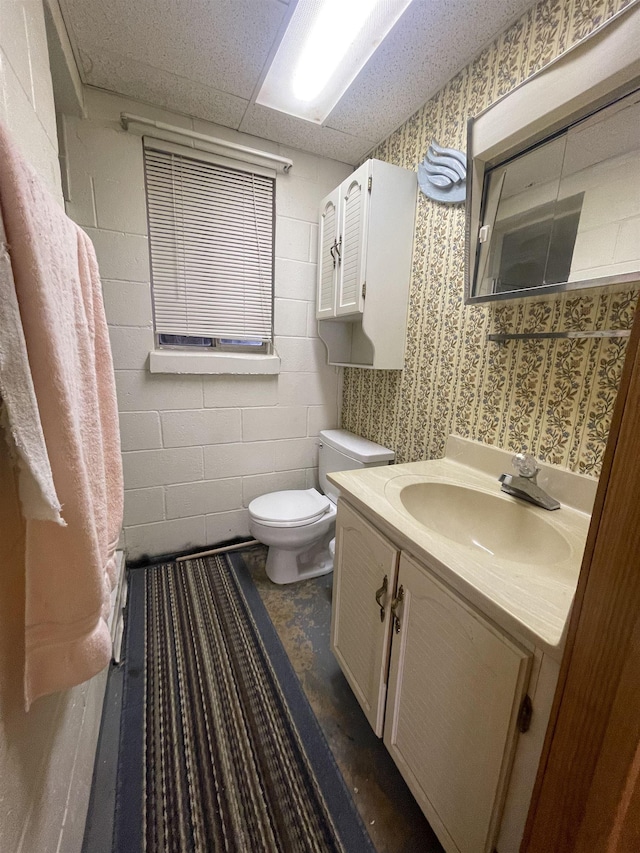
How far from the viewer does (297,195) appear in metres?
1.88

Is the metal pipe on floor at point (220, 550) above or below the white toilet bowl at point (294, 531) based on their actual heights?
below

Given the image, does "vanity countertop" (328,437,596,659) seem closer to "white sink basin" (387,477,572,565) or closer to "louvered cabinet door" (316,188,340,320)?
"white sink basin" (387,477,572,565)

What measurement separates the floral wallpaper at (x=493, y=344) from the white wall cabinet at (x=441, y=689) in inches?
24.3

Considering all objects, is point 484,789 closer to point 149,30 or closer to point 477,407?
point 477,407

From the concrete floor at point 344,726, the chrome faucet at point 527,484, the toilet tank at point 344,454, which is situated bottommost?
the concrete floor at point 344,726

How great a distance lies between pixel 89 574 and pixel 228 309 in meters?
1.65

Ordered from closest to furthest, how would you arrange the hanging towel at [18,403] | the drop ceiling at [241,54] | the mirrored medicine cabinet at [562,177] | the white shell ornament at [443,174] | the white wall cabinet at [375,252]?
the hanging towel at [18,403], the mirrored medicine cabinet at [562,177], the drop ceiling at [241,54], the white shell ornament at [443,174], the white wall cabinet at [375,252]

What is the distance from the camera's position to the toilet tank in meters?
1.68

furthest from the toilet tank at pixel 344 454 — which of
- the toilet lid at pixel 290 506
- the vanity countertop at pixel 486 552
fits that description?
the vanity countertop at pixel 486 552

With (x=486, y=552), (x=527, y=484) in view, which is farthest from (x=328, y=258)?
(x=486, y=552)

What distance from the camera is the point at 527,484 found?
1.01m

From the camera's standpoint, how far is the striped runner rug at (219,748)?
2.88ft

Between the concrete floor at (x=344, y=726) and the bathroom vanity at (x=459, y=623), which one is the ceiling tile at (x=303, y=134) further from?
the concrete floor at (x=344, y=726)

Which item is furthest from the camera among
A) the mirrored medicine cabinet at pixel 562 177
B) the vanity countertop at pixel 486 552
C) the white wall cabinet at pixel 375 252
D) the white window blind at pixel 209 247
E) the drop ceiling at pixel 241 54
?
the white window blind at pixel 209 247
